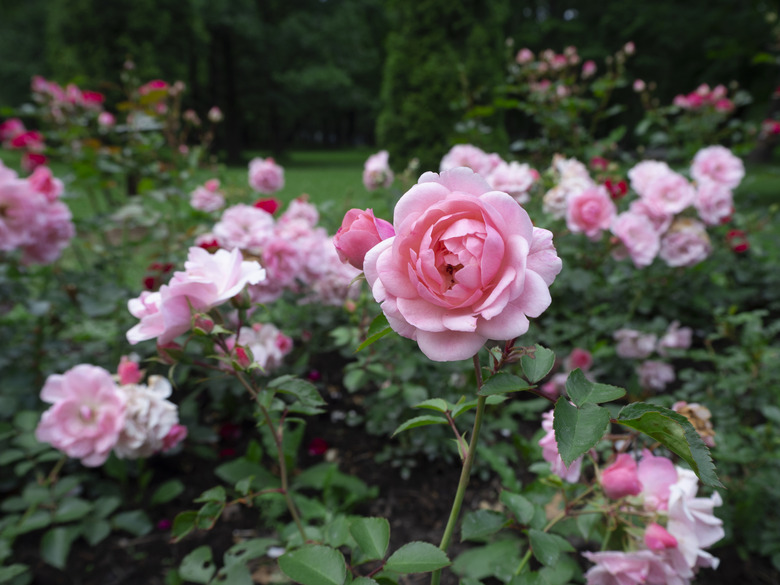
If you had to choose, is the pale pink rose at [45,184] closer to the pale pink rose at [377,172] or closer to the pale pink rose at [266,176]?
the pale pink rose at [266,176]

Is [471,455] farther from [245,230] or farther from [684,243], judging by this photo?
[684,243]

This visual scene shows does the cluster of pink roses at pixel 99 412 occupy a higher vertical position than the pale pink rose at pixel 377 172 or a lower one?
lower

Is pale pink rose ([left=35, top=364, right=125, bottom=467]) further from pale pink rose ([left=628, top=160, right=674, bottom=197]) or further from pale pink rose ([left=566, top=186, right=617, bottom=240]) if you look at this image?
pale pink rose ([left=628, top=160, right=674, bottom=197])

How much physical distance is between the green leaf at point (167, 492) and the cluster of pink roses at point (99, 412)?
0.46 metres

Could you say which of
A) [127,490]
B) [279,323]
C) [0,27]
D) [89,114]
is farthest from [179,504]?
[0,27]

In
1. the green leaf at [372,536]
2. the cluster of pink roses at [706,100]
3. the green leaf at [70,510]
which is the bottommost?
the green leaf at [70,510]

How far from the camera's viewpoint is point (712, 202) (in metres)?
1.73

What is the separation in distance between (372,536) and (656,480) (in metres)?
0.42

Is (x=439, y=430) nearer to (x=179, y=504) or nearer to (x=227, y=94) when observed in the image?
(x=179, y=504)

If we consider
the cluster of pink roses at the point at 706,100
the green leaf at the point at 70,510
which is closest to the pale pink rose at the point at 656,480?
the green leaf at the point at 70,510

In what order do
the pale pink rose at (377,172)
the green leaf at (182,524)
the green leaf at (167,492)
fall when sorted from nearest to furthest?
the green leaf at (182,524) < the green leaf at (167,492) < the pale pink rose at (377,172)

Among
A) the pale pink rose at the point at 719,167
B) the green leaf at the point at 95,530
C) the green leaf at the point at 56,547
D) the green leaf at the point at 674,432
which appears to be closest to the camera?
the green leaf at the point at 674,432

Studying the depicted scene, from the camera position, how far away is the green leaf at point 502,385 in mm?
431

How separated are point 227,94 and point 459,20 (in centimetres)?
964
